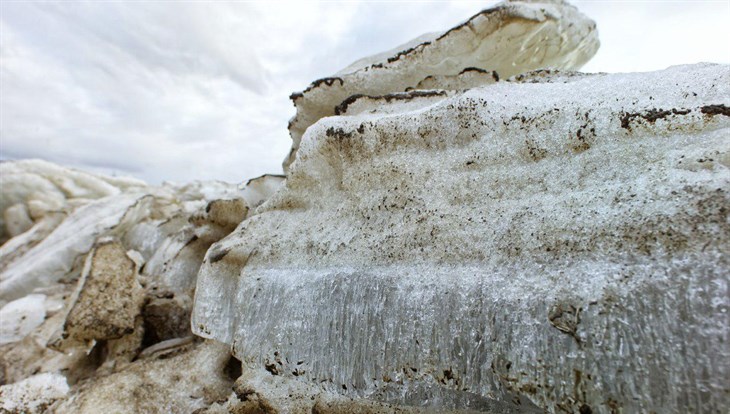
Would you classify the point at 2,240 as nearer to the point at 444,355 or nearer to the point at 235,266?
the point at 235,266

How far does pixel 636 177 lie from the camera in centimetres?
117

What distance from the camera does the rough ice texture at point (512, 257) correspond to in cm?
95

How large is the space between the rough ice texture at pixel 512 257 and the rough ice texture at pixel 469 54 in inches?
26.1

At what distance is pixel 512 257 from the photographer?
1240 millimetres

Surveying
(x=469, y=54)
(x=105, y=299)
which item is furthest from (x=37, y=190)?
(x=469, y=54)

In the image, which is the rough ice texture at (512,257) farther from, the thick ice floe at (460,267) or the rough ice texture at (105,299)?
the rough ice texture at (105,299)

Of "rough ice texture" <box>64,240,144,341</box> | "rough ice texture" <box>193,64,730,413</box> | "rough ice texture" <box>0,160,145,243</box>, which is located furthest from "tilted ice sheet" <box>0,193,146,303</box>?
"rough ice texture" <box>193,64,730,413</box>

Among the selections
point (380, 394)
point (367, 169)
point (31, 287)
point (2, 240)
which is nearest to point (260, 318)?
point (380, 394)

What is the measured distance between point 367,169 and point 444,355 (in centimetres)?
105

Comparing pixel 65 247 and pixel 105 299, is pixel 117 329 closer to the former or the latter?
pixel 105 299

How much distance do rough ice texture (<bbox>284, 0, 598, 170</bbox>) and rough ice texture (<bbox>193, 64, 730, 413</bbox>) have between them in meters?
0.66

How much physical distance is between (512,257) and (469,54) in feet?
6.66

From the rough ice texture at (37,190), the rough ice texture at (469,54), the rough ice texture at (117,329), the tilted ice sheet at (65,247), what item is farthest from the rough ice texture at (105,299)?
the rough ice texture at (37,190)

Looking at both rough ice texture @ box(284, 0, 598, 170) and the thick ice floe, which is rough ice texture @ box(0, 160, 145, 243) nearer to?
the thick ice floe
